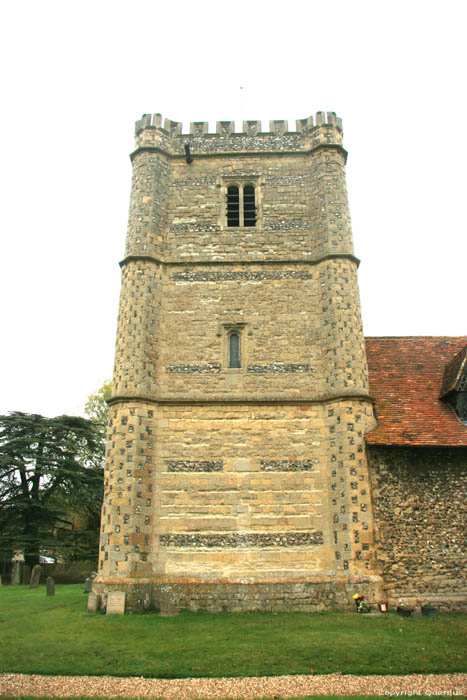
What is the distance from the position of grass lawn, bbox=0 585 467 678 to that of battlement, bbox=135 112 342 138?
47.7 ft

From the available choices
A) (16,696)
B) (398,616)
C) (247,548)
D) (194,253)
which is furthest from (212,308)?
(16,696)

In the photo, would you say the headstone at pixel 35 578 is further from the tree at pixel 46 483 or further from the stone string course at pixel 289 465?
the stone string course at pixel 289 465

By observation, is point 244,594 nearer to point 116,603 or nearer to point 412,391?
point 116,603

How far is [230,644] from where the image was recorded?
30.1 ft

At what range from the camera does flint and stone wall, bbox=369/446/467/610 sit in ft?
40.5

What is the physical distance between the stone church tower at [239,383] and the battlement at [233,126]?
7 cm

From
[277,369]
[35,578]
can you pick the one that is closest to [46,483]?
[35,578]

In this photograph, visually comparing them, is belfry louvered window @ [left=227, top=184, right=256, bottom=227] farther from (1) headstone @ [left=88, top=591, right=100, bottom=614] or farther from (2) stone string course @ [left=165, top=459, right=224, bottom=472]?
(1) headstone @ [left=88, top=591, right=100, bottom=614]

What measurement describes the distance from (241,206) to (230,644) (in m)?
12.5

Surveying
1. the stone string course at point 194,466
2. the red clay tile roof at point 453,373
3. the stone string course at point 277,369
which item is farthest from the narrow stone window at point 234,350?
the red clay tile roof at point 453,373

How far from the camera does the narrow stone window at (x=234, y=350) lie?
Answer: 585 inches

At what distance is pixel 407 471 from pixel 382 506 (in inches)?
44.5

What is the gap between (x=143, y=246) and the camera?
15719 millimetres

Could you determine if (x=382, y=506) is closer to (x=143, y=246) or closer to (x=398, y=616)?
(x=398, y=616)
